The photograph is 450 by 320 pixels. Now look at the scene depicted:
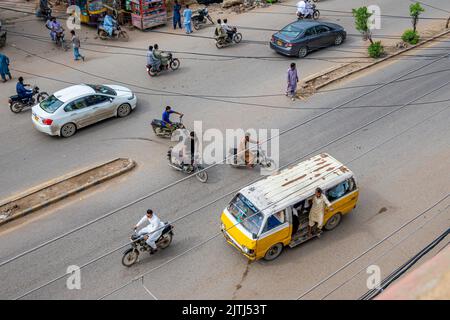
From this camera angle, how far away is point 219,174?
16484 mm

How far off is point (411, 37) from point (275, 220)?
16229mm

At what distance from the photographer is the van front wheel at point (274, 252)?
13.0 metres

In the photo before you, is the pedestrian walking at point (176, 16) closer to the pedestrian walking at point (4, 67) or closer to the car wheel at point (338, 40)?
the car wheel at point (338, 40)

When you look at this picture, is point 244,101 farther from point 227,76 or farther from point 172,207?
point 172,207

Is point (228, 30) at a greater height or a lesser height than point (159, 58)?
greater

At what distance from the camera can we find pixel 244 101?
67.6ft

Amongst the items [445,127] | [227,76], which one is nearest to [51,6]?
[227,76]

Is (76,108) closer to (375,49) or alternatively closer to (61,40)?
(61,40)

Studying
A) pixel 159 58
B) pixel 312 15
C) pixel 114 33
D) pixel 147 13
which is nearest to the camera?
pixel 159 58

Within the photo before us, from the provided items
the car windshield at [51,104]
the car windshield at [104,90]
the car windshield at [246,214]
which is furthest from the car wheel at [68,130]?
the car windshield at [246,214]

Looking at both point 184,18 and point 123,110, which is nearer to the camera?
point 123,110

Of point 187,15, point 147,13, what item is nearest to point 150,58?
point 187,15

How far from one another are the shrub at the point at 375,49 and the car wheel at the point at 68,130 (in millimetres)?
13887

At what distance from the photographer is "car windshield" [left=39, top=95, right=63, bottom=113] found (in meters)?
18.2
